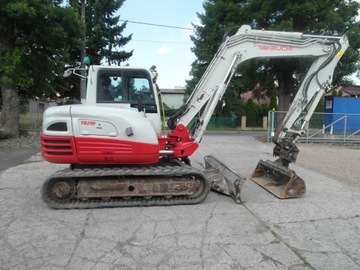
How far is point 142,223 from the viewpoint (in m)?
5.35

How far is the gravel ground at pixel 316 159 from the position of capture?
969cm

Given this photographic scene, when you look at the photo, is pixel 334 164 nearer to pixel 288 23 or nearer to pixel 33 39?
pixel 288 23

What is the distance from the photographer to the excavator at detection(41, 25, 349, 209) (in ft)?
19.7

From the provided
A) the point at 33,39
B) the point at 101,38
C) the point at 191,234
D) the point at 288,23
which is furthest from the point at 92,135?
the point at 101,38

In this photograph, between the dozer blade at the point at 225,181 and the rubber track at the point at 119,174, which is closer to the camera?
the rubber track at the point at 119,174

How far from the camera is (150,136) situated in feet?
20.4

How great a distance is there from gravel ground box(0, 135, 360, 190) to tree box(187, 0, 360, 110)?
17.2 ft

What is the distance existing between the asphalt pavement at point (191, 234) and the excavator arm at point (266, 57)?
4.21ft

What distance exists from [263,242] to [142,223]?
179 cm

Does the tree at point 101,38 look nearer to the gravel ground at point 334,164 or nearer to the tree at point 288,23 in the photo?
the tree at point 288,23

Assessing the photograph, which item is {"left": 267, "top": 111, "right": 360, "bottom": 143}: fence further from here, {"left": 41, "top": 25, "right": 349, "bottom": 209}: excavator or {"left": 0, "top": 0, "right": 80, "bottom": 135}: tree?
{"left": 0, "top": 0, "right": 80, "bottom": 135}: tree

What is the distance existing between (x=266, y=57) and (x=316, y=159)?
6.49 meters

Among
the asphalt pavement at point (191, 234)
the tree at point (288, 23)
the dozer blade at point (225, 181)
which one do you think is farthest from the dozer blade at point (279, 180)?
the tree at point (288, 23)

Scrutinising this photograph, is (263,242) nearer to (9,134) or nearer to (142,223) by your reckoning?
(142,223)
